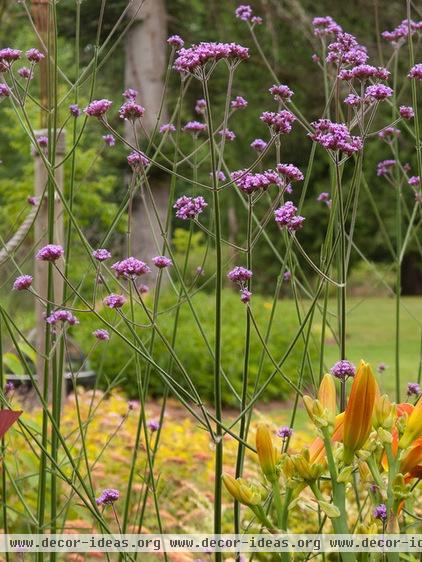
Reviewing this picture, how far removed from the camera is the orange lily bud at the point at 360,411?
0.98 metres

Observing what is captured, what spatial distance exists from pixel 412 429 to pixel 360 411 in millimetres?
75

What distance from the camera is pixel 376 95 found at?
1469mm

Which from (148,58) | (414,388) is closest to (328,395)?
(414,388)

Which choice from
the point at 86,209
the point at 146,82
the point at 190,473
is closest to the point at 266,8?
the point at 146,82

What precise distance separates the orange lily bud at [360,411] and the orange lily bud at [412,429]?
0.06 meters

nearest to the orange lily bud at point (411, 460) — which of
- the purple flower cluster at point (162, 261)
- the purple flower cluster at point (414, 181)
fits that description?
the purple flower cluster at point (162, 261)

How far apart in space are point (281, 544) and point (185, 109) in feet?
51.5

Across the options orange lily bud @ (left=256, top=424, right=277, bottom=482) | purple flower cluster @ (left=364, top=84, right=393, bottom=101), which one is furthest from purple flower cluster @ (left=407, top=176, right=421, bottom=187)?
orange lily bud @ (left=256, top=424, right=277, bottom=482)

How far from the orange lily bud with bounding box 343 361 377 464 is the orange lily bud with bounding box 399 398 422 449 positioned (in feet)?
0.19

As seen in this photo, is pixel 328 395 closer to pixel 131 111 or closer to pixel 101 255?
pixel 101 255

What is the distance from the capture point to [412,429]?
3.34 feet

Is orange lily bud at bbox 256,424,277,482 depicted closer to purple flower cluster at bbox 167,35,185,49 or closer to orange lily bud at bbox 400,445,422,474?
orange lily bud at bbox 400,445,422,474

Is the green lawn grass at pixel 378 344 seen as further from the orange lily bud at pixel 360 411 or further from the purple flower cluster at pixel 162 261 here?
the orange lily bud at pixel 360 411

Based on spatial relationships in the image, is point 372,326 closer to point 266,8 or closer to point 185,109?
point 185,109
